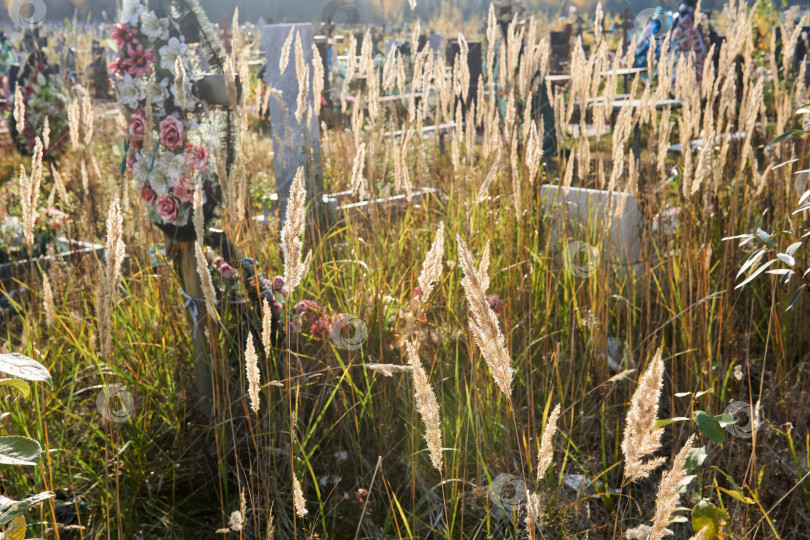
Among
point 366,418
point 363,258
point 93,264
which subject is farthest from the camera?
point 93,264

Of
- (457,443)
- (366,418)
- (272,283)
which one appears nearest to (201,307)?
(272,283)

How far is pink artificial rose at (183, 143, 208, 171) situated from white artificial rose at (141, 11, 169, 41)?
0.29m

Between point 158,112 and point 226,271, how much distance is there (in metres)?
0.47

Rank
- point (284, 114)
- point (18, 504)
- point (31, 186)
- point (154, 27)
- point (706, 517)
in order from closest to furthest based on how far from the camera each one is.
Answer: point (18, 504)
point (706, 517)
point (31, 186)
point (154, 27)
point (284, 114)

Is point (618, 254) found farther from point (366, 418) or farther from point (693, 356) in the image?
point (366, 418)

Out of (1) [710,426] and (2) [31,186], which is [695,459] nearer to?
(1) [710,426]

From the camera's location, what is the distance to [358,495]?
1.67m

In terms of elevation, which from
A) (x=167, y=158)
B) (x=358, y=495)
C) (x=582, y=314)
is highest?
(x=167, y=158)

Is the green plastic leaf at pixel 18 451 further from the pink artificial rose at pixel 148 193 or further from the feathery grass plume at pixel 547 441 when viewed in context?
the pink artificial rose at pixel 148 193

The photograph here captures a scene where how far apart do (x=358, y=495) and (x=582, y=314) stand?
829 millimetres

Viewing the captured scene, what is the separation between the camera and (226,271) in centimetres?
200

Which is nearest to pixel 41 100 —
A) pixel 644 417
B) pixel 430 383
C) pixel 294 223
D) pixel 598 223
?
pixel 598 223

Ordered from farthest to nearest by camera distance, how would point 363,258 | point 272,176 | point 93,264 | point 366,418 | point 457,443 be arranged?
point 272,176, point 93,264, point 363,258, point 366,418, point 457,443

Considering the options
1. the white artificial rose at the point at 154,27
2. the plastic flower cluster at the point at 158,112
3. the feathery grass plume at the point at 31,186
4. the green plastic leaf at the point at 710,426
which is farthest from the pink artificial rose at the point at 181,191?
the green plastic leaf at the point at 710,426
